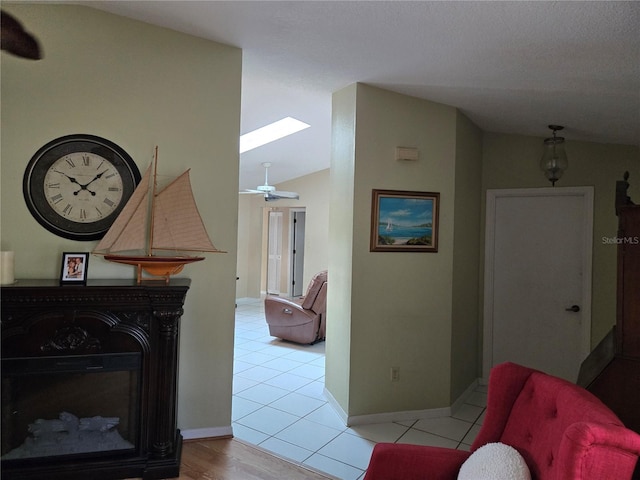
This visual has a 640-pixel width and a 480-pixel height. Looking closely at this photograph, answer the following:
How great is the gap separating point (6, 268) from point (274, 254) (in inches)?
267

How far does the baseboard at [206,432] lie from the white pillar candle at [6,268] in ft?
4.74

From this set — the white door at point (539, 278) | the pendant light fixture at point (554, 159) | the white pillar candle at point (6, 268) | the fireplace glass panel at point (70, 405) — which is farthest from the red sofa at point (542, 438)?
the pendant light fixture at point (554, 159)

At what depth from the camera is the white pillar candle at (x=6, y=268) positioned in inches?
90.0

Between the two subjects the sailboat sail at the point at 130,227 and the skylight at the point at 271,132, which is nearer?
the sailboat sail at the point at 130,227

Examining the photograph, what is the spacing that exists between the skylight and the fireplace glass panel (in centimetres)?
373

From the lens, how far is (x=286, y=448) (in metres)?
2.85

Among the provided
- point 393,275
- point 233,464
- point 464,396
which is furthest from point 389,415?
point 233,464

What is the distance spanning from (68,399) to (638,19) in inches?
137

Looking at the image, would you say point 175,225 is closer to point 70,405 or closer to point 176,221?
point 176,221

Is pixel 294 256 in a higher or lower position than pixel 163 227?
lower

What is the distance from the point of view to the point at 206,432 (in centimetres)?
293

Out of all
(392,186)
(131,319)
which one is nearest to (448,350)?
(392,186)

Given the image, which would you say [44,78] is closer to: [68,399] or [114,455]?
[68,399]

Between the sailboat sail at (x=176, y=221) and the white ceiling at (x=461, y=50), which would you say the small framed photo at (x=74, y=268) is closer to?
the sailboat sail at (x=176, y=221)
